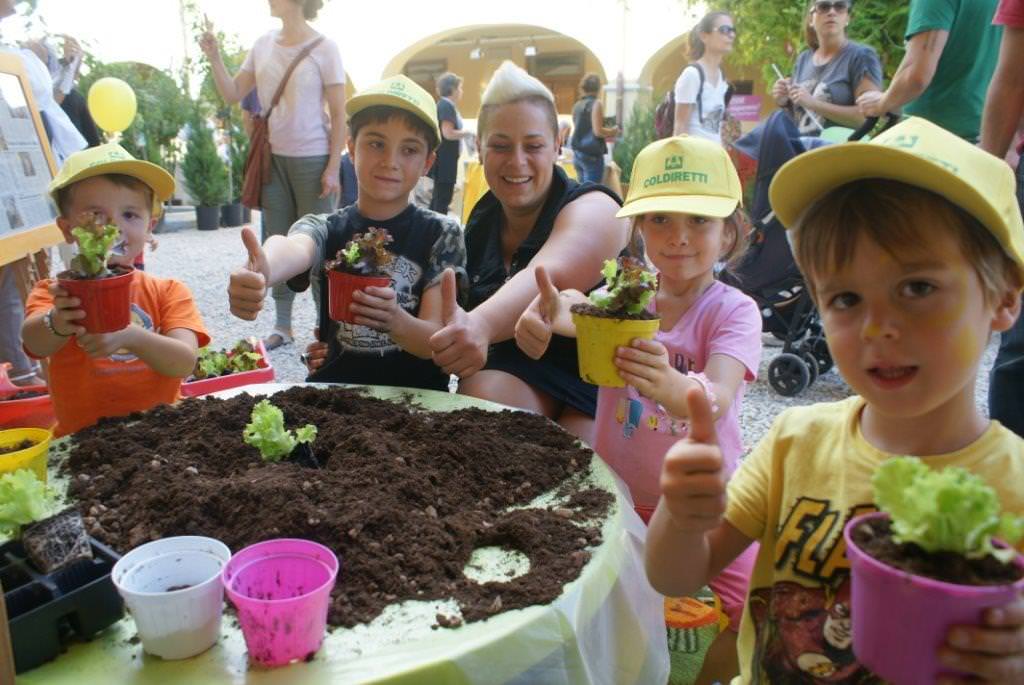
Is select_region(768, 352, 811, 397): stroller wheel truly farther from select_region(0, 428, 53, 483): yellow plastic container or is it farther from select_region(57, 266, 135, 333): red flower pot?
select_region(0, 428, 53, 483): yellow plastic container

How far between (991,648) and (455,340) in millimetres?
1687

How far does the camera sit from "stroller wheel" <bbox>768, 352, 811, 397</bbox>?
4902 millimetres

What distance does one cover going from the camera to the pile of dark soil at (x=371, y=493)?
55.0 inches

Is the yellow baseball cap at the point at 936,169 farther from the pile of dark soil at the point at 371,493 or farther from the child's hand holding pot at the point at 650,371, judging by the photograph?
the pile of dark soil at the point at 371,493

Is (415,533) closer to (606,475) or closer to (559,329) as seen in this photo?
(606,475)

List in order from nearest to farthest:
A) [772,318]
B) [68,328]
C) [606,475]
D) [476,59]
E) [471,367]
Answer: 1. [606,475]
2. [68,328]
3. [471,367]
4. [772,318]
5. [476,59]

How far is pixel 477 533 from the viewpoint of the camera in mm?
1559

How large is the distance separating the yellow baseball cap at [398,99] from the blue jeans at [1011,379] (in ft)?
6.94

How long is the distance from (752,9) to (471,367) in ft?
31.4

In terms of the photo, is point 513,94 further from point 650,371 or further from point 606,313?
point 650,371

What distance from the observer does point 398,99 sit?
279 centimetres

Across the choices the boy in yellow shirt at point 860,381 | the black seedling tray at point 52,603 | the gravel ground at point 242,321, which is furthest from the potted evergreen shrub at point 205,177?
the boy in yellow shirt at point 860,381

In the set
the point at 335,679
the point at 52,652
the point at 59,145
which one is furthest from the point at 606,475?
the point at 59,145

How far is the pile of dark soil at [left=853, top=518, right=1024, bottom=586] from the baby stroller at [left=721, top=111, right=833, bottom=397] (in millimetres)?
4161
